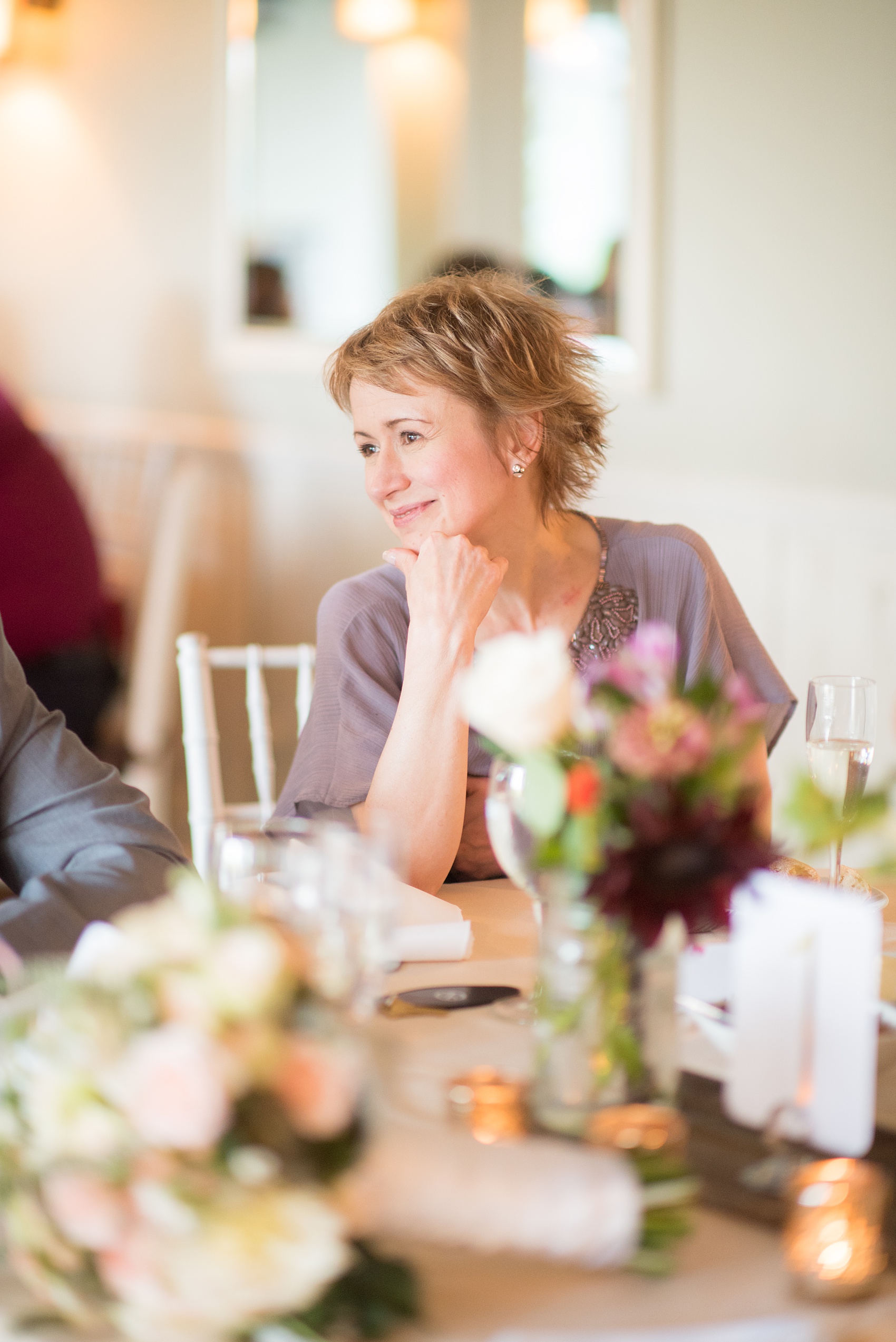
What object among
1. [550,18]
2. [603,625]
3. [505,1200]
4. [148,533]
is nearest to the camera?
[505,1200]

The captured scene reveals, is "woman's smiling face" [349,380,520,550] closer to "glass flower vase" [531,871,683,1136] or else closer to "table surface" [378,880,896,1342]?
"glass flower vase" [531,871,683,1136]

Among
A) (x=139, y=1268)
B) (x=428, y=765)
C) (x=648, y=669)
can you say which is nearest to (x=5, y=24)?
(x=428, y=765)

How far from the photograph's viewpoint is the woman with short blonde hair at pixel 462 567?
5.45ft

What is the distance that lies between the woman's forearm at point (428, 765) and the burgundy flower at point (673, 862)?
2.56ft

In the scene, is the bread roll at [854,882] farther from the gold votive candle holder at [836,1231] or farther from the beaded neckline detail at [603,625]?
the gold votive candle holder at [836,1231]

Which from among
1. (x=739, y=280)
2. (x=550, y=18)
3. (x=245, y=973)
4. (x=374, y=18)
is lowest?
(x=245, y=973)

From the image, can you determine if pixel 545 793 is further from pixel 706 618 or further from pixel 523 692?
pixel 706 618

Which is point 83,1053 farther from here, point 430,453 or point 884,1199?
point 430,453

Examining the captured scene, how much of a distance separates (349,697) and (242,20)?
2.77m

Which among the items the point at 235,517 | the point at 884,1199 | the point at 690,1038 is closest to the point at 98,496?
the point at 235,517

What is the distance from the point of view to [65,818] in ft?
4.37

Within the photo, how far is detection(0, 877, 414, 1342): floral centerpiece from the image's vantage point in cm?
59

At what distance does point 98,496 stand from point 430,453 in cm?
263

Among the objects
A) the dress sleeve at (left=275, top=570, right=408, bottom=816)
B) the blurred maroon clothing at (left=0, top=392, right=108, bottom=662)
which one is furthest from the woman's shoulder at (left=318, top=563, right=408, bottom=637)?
the blurred maroon clothing at (left=0, top=392, right=108, bottom=662)
